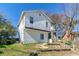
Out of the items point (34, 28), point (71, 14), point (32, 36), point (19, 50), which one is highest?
point (71, 14)

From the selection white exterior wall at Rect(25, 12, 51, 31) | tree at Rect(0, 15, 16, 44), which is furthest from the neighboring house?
tree at Rect(0, 15, 16, 44)

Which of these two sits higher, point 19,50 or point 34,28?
point 34,28

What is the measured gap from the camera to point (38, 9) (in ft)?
23.2

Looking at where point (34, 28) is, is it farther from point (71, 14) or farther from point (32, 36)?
point (71, 14)

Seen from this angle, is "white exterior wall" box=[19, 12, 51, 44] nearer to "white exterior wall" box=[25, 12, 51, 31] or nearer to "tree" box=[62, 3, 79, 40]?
"white exterior wall" box=[25, 12, 51, 31]

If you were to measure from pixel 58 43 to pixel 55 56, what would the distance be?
17 centimetres

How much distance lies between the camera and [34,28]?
7.08 m

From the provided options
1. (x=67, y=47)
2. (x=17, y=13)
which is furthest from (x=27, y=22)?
(x=67, y=47)

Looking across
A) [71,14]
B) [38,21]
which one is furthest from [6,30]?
[71,14]

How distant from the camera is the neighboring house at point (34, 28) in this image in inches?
278

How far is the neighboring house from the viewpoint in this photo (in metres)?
7.07

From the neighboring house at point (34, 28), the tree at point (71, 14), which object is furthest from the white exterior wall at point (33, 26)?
the tree at point (71, 14)

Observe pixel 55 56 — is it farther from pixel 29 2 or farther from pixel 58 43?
pixel 29 2

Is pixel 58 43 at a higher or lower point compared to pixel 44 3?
lower
